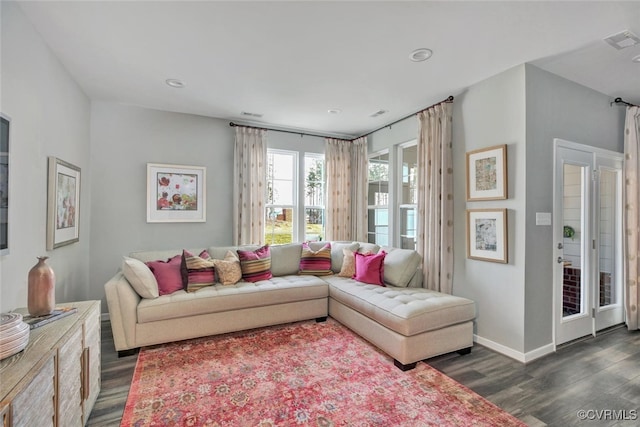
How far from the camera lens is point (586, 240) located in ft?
10.2

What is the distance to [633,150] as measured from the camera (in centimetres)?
338

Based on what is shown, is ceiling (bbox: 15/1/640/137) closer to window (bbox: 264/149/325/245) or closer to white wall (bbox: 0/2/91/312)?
white wall (bbox: 0/2/91/312)

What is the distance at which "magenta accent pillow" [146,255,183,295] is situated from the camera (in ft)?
10.1

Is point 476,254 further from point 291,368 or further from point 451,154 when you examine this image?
point 291,368

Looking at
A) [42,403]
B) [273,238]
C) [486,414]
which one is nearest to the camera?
[42,403]

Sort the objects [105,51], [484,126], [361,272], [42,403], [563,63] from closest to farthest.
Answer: [42,403] → [105,51] → [563,63] → [484,126] → [361,272]

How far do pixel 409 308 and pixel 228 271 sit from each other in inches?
80.9

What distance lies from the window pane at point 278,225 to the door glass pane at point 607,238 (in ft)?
13.0

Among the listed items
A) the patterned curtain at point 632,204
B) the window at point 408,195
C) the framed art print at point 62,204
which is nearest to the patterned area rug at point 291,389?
the framed art print at point 62,204

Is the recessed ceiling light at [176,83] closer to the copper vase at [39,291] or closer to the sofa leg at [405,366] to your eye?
the copper vase at [39,291]

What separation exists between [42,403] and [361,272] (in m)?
2.89

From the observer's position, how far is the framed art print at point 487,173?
2787 mm

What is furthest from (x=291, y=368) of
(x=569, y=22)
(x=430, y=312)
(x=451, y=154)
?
(x=569, y=22)

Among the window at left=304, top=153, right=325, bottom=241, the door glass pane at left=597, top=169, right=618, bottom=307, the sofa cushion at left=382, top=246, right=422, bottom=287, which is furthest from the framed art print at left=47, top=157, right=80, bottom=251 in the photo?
the door glass pane at left=597, top=169, right=618, bottom=307
